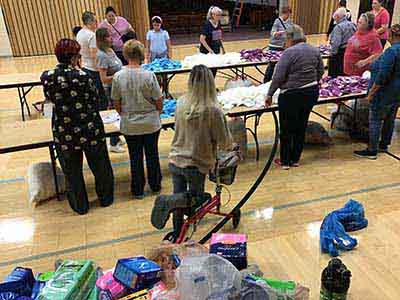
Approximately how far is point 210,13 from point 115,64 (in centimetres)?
236

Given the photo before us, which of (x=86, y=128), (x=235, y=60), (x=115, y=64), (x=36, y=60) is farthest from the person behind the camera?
(x=36, y=60)

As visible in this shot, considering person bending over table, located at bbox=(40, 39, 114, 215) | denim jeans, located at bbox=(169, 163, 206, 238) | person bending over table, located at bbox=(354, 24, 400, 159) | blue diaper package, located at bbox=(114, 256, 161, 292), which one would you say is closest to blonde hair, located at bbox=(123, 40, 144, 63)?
person bending over table, located at bbox=(40, 39, 114, 215)

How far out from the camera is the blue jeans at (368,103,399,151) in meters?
4.01

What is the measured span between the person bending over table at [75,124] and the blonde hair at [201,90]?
85 cm

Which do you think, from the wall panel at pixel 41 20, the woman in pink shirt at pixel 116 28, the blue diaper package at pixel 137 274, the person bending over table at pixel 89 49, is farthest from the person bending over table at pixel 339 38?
the wall panel at pixel 41 20

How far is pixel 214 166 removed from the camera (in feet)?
8.89

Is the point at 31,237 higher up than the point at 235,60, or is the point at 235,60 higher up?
the point at 235,60

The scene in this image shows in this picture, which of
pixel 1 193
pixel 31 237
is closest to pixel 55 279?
pixel 31 237

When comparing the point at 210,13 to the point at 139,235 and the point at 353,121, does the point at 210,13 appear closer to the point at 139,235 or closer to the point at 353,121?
the point at 353,121

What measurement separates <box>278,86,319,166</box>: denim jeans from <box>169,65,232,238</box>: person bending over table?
4.40 ft

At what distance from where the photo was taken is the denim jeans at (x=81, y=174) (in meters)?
3.18

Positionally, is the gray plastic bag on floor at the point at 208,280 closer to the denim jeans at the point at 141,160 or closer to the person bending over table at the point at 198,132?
the person bending over table at the point at 198,132

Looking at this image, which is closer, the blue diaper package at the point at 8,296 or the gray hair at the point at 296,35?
the blue diaper package at the point at 8,296

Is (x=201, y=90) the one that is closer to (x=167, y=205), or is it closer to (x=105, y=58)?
(x=167, y=205)
